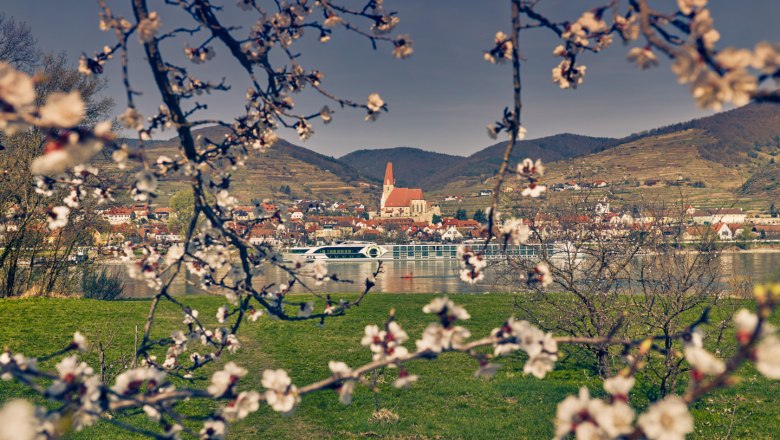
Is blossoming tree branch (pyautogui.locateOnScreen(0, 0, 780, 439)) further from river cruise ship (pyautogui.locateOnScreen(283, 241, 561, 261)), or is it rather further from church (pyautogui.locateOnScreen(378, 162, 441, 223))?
church (pyautogui.locateOnScreen(378, 162, 441, 223))

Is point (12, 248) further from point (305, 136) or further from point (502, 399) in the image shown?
point (305, 136)

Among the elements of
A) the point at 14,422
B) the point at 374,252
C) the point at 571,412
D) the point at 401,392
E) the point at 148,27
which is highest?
the point at 148,27

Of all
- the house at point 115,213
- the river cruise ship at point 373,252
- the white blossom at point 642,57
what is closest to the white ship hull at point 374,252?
the river cruise ship at point 373,252

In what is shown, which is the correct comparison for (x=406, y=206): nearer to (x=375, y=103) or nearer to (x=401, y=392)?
(x=401, y=392)

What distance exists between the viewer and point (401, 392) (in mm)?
9969

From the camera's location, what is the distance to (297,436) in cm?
775

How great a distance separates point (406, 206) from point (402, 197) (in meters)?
4.79

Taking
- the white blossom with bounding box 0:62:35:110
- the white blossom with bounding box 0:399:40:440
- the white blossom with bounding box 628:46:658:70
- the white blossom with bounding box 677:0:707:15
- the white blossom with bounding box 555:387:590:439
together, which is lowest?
the white blossom with bounding box 555:387:590:439

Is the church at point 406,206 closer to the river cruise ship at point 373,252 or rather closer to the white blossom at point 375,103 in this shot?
the river cruise ship at point 373,252

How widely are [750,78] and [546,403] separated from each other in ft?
28.7

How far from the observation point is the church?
150m

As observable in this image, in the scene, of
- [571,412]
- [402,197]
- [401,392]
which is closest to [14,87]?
[571,412]

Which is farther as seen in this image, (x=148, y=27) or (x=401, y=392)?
(x=401, y=392)

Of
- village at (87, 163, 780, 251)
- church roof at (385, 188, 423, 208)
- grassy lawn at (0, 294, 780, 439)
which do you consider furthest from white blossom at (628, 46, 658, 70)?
church roof at (385, 188, 423, 208)
